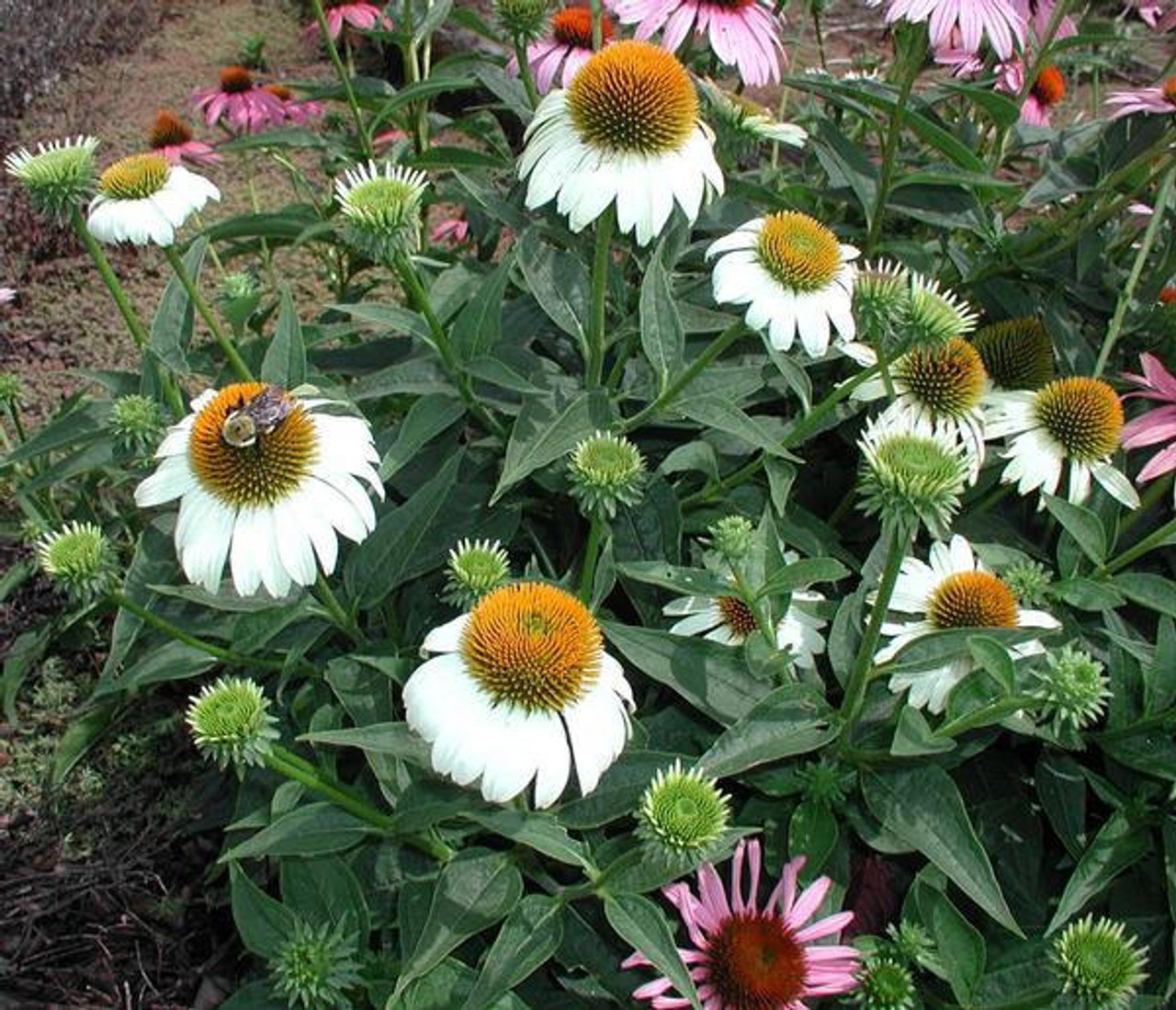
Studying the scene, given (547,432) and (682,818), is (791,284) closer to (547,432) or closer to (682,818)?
(547,432)

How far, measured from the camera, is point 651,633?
68.4 inches

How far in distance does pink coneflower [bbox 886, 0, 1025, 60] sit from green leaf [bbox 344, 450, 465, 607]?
103 cm

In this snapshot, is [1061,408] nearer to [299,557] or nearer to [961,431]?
[961,431]

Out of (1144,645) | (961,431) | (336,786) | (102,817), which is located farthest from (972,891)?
(102,817)

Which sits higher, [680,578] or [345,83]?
[345,83]

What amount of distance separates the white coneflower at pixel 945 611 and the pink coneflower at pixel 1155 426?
0.32 meters

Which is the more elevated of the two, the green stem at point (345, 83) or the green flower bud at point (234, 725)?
the green stem at point (345, 83)

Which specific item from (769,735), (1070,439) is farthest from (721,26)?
(769,735)

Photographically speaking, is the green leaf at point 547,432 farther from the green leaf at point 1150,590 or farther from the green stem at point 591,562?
the green leaf at point 1150,590

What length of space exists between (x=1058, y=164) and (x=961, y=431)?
893 millimetres

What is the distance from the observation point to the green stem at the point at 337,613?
1752mm

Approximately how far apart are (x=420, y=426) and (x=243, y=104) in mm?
1900

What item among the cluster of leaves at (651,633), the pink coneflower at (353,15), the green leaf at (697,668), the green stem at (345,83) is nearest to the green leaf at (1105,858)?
the cluster of leaves at (651,633)

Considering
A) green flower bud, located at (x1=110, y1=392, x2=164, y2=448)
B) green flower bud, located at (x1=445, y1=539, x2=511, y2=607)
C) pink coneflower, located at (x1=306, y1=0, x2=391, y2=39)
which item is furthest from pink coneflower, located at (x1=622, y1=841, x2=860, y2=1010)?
pink coneflower, located at (x1=306, y1=0, x2=391, y2=39)
